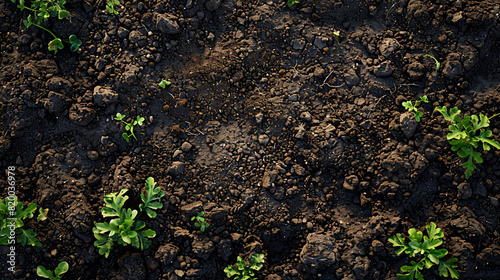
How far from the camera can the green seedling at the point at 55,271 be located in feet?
11.3

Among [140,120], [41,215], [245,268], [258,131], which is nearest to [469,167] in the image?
[258,131]

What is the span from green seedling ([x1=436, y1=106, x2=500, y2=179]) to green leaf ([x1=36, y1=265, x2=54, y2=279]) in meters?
4.21

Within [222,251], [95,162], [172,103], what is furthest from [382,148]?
[95,162]

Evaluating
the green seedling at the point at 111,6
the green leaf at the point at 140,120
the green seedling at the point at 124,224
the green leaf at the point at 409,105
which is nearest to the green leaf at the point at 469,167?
the green leaf at the point at 409,105

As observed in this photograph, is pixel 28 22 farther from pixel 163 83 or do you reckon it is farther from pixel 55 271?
pixel 55 271

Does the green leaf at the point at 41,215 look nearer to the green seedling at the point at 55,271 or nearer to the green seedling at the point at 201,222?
the green seedling at the point at 55,271

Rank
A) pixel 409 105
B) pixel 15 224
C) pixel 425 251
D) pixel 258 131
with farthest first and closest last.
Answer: pixel 258 131
pixel 409 105
pixel 15 224
pixel 425 251

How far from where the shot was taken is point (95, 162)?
377 centimetres

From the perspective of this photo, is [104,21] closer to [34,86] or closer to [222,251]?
[34,86]

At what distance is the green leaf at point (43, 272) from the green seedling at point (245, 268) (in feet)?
5.74

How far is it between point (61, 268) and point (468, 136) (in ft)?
14.1

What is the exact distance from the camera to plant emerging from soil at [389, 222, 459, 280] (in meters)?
3.36

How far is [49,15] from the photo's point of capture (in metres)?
3.82

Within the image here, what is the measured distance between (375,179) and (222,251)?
5.84ft
